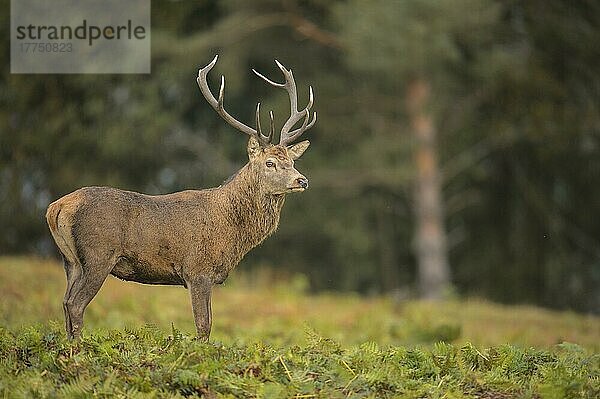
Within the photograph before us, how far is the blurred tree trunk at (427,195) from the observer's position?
23609 mm

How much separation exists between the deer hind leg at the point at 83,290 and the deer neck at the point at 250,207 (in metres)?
1.12

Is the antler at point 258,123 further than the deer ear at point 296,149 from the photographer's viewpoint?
No

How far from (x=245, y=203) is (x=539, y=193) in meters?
20.1

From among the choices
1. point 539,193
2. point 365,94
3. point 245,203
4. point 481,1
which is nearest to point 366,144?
point 365,94

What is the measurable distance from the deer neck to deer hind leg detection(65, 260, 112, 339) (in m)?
1.12

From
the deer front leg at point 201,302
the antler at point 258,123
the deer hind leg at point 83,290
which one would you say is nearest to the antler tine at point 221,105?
the antler at point 258,123

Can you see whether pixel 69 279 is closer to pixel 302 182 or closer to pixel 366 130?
pixel 302 182

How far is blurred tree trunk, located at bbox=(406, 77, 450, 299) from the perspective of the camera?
23.6 m

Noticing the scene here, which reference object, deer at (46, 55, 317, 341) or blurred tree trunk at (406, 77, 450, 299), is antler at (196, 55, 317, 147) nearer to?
deer at (46, 55, 317, 341)

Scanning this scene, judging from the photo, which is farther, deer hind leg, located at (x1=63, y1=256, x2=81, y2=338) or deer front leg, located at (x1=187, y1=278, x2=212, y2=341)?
deer front leg, located at (x1=187, y1=278, x2=212, y2=341)

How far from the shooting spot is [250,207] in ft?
29.7

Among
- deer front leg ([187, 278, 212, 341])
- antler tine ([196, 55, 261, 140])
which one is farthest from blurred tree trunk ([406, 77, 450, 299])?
deer front leg ([187, 278, 212, 341])

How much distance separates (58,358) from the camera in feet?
26.2

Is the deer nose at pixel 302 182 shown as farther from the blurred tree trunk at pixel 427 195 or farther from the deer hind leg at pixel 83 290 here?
the blurred tree trunk at pixel 427 195
